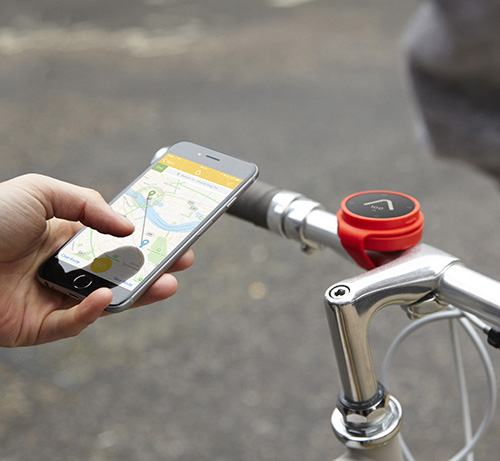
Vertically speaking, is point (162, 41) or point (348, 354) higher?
point (348, 354)

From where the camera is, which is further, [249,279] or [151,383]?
[249,279]

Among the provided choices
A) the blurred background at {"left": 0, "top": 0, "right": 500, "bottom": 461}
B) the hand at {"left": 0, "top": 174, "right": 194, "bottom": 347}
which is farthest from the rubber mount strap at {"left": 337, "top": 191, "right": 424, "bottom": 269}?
the blurred background at {"left": 0, "top": 0, "right": 500, "bottom": 461}

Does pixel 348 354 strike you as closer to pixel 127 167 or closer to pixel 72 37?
pixel 127 167

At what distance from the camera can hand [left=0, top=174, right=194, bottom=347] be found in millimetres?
868

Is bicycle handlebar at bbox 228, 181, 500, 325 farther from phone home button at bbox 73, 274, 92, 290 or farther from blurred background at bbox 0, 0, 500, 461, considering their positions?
blurred background at bbox 0, 0, 500, 461

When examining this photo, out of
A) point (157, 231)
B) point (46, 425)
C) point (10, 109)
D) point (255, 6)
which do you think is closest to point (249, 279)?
point (46, 425)

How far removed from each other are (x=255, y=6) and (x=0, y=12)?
220cm

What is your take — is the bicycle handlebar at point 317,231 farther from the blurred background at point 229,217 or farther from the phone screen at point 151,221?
the blurred background at point 229,217

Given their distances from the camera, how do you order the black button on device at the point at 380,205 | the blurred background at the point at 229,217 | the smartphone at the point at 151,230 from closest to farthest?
the black button on device at the point at 380,205 < the smartphone at the point at 151,230 < the blurred background at the point at 229,217

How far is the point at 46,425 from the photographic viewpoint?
198cm

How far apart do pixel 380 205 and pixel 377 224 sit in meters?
0.04

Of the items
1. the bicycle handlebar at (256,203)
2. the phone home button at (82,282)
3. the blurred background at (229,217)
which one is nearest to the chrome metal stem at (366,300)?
the bicycle handlebar at (256,203)

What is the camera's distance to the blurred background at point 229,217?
1.98m

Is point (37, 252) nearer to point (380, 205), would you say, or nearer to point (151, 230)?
point (151, 230)
